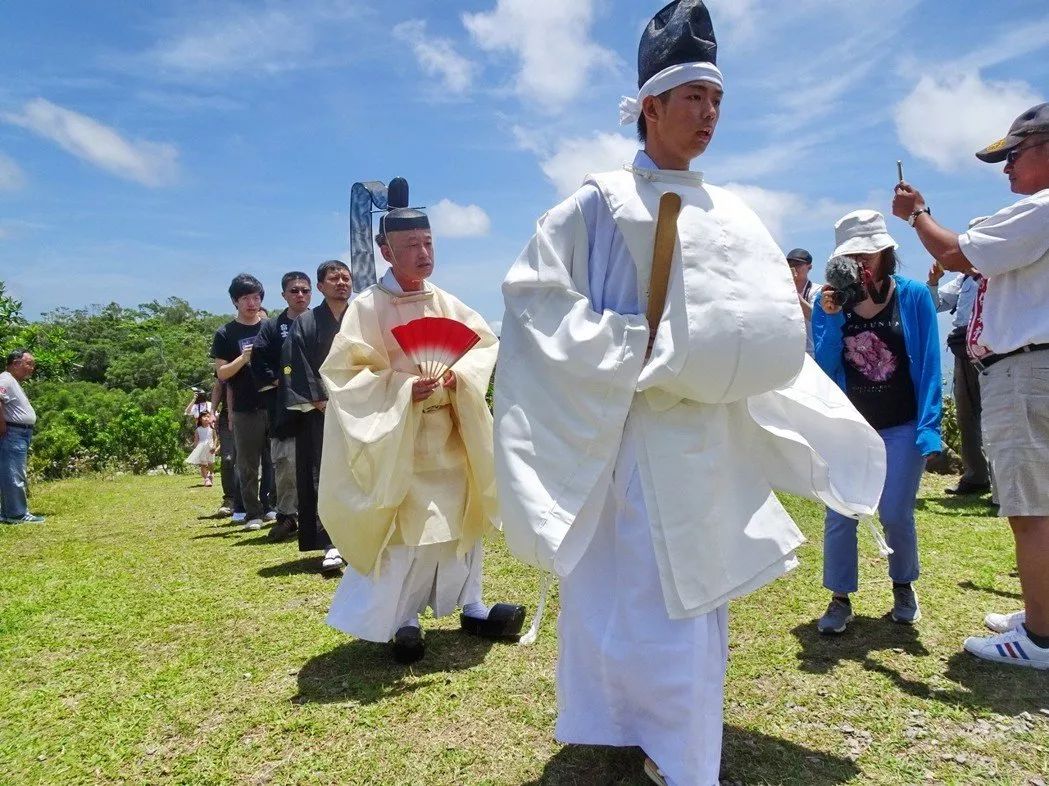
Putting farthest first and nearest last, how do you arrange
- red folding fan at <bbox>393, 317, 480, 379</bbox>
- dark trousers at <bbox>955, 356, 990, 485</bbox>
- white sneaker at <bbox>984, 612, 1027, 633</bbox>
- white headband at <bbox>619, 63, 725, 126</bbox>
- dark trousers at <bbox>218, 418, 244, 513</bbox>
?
dark trousers at <bbox>218, 418, 244, 513</bbox> → dark trousers at <bbox>955, 356, 990, 485</bbox> → red folding fan at <bbox>393, 317, 480, 379</bbox> → white sneaker at <bbox>984, 612, 1027, 633</bbox> → white headband at <bbox>619, 63, 725, 126</bbox>

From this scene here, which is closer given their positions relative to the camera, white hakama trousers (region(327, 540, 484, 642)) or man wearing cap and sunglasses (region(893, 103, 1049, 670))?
man wearing cap and sunglasses (region(893, 103, 1049, 670))

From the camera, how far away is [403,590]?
3697mm

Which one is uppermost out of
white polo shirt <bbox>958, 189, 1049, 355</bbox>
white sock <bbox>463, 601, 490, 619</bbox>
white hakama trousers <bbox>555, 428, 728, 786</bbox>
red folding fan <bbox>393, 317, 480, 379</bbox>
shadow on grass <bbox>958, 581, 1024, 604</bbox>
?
white polo shirt <bbox>958, 189, 1049, 355</bbox>

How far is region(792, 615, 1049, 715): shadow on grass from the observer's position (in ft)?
9.77

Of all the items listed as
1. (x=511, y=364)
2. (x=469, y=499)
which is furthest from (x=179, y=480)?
(x=511, y=364)

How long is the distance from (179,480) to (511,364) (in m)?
13.3

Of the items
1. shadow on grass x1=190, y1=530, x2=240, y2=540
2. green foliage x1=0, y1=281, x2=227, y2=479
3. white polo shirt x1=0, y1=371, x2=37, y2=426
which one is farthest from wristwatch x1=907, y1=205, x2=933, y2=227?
green foliage x1=0, y1=281, x2=227, y2=479

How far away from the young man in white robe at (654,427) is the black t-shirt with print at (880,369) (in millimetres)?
1364

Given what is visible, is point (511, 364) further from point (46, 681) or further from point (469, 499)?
point (46, 681)

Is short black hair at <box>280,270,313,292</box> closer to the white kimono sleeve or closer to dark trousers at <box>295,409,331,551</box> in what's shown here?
dark trousers at <box>295,409,331,551</box>

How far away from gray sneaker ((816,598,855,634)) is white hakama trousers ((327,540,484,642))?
1.75 metres

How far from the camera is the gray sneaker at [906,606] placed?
3.79m

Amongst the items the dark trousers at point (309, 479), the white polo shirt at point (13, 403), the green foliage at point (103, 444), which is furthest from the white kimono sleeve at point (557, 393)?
the green foliage at point (103, 444)

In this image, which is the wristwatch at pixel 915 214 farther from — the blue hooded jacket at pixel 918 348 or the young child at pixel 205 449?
the young child at pixel 205 449
